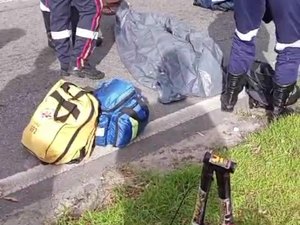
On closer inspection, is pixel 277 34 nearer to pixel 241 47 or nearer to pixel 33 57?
pixel 241 47

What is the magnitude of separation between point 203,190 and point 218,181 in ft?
0.31

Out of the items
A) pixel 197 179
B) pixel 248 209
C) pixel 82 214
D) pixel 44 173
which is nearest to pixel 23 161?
pixel 44 173

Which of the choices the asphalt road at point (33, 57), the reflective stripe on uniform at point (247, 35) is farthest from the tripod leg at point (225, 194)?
the reflective stripe on uniform at point (247, 35)

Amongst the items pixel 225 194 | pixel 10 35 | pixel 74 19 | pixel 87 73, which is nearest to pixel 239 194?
pixel 225 194

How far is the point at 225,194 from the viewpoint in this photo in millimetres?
2414

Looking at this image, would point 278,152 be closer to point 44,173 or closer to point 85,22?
point 44,173

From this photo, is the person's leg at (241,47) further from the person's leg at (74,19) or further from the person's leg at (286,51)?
the person's leg at (74,19)

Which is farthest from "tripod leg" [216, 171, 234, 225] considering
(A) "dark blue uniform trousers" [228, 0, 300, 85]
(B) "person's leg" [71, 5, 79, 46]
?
(B) "person's leg" [71, 5, 79, 46]

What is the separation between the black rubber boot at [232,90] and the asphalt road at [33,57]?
28 cm

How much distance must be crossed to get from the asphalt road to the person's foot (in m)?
0.06

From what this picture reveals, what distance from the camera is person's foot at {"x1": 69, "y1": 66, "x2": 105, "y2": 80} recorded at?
18.0 feet

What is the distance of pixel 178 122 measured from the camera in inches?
191

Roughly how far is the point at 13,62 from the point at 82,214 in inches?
99.5

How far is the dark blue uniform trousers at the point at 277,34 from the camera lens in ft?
14.7
